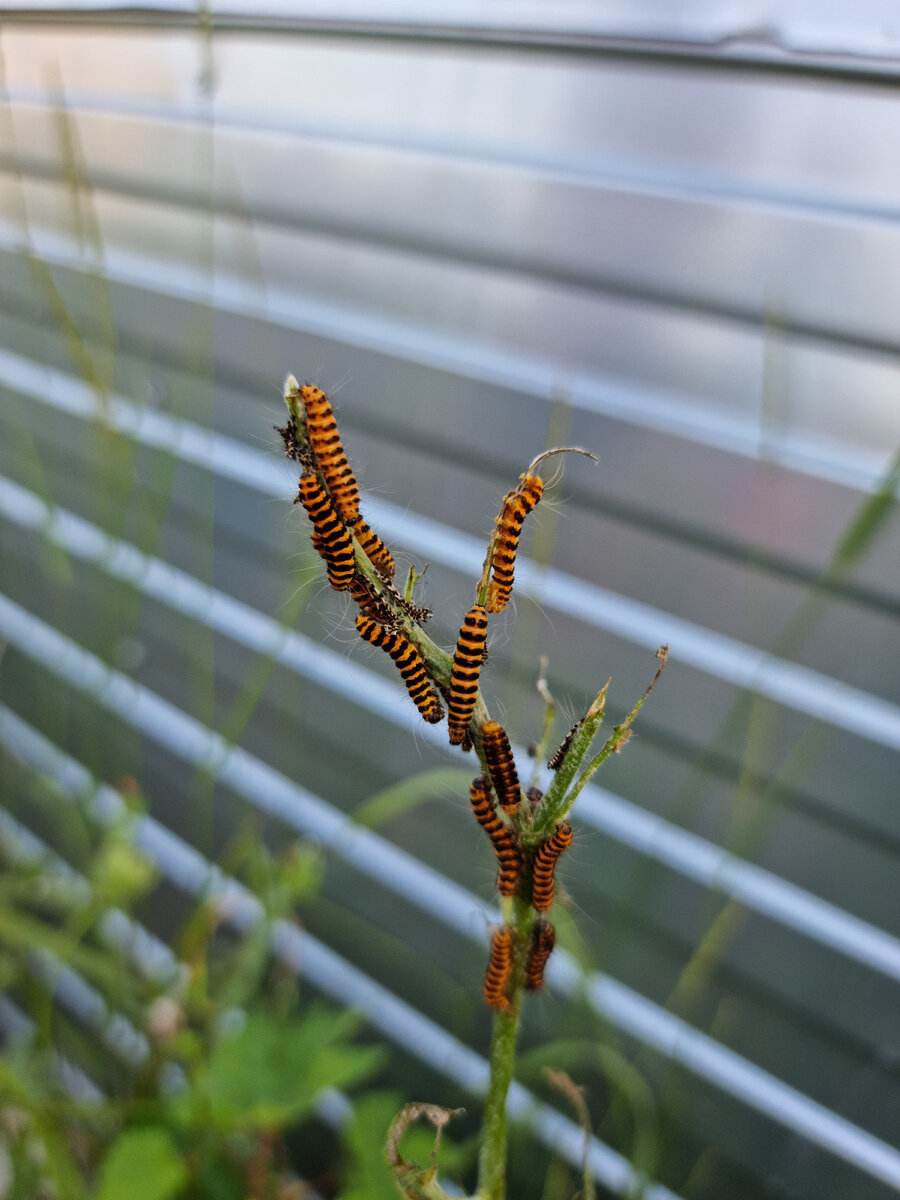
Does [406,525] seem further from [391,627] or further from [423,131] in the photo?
[391,627]

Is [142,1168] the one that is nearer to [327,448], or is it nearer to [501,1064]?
[501,1064]

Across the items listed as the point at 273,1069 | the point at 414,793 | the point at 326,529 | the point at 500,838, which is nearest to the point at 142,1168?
the point at 273,1069

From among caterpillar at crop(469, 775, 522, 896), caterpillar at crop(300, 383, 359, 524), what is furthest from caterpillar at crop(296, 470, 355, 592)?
caterpillar at crop(469, 775, 522, 896)

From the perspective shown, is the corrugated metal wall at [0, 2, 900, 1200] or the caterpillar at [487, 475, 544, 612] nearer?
the caterpillar at [487, 475, 544, 612]

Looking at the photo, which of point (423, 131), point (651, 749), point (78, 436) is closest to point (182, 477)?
point (78, 436)

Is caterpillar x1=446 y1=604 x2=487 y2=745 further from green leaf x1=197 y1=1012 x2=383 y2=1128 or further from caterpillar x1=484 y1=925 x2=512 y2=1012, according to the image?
→ green leaf x1=197 y1=1012 x2=383 y2=1128

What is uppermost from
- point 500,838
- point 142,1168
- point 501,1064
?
point 500,838

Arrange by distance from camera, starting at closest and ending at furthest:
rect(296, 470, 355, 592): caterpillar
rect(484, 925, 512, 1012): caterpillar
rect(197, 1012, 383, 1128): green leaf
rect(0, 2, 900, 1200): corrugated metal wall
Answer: rect(296, 470, 355, 592): caterpillar
rect(484, 925, 512, 1012): caterpillar
rect(0, 2, 900, 1200): corrugated metal wall
rect(197, 1012, 383, 1128): green leaf
